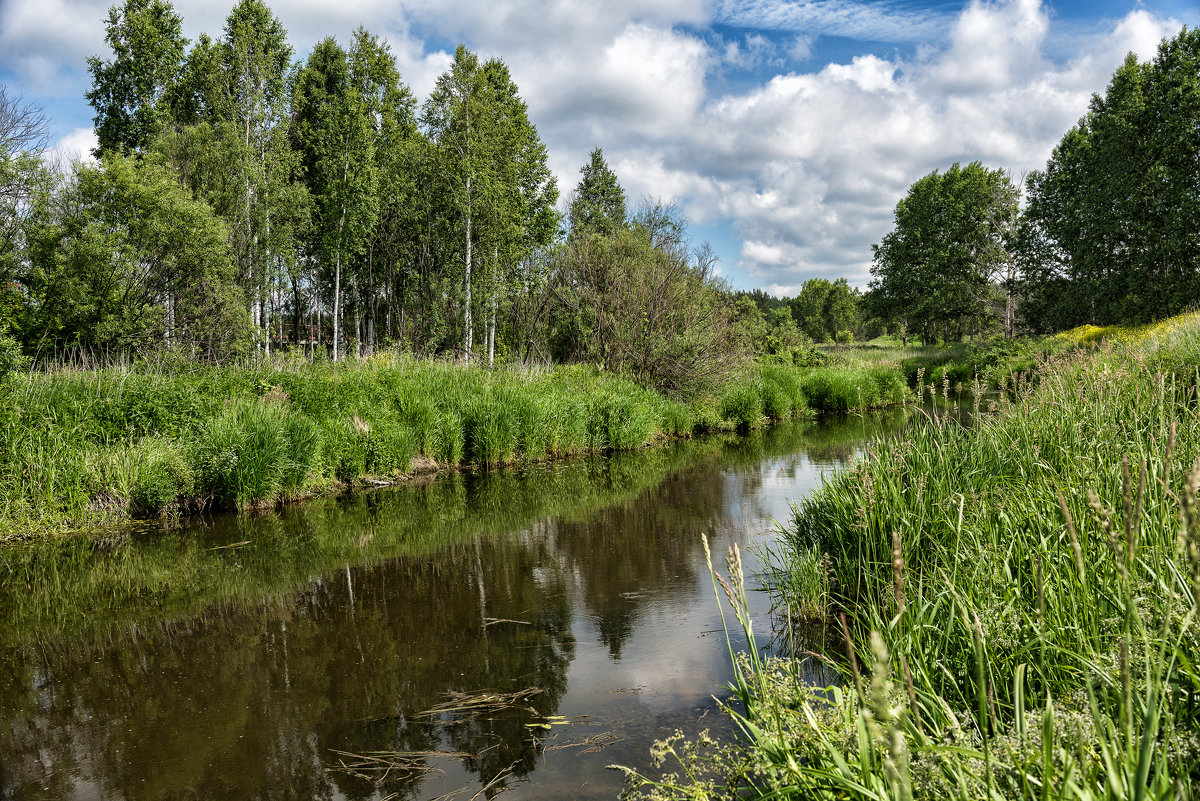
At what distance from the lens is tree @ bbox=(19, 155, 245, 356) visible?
15.7 meters

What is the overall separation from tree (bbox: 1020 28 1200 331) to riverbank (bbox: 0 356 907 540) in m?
21.4

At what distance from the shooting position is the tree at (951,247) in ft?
138

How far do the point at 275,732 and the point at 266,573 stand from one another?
3578 mm

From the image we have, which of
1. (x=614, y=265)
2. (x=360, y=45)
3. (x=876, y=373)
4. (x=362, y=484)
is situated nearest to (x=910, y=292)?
(x=876, y=373)

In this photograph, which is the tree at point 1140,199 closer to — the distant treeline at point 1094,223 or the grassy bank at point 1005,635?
the distant treeline at point 1094,223

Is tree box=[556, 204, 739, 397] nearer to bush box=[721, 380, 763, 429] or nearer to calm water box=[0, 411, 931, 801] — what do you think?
bush box=[721, 380, 763, 429]

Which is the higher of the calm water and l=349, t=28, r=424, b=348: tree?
l=349, t=28, r=424, b=348: tree

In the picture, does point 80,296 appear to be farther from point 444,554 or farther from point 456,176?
point 444,554

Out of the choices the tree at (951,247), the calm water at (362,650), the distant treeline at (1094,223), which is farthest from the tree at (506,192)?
the tree at (951,247)

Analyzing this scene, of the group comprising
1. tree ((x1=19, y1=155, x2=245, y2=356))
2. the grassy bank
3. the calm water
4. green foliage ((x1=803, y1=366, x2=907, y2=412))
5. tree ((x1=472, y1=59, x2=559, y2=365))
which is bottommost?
the calm water

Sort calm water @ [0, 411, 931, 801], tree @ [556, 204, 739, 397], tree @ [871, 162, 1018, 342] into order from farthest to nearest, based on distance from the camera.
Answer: tree @ [871, 162, 1018, 342] → tree @ [556, 204, 739, 397] → calm water @ [0, 411, 931, 801]

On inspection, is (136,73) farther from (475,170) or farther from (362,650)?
(362,650)

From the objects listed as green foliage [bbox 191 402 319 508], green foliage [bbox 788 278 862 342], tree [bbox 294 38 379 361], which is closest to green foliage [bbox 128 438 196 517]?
green foliage [bbox 191 402 319 508]

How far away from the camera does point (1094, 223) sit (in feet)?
89.7
